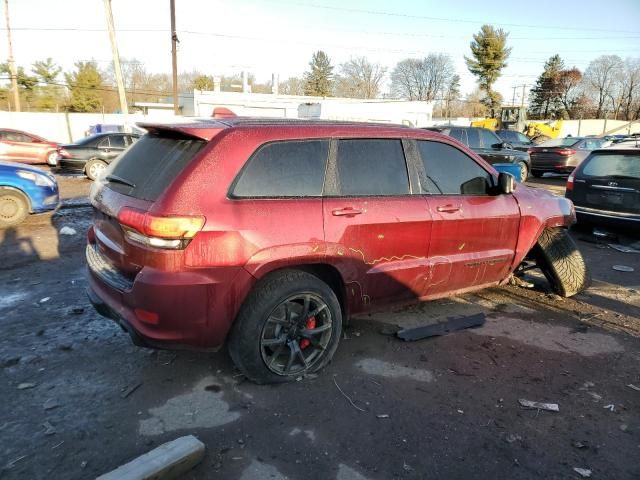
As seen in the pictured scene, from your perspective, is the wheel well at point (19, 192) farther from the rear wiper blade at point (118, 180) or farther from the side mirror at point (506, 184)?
the side mirror at point (506, 184)

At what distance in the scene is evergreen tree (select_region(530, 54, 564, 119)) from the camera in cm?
6750

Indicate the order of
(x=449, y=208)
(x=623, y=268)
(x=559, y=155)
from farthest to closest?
(x=559, y=155) < (x=623, y=268) < (x=449, y=208)

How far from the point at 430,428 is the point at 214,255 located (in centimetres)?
169

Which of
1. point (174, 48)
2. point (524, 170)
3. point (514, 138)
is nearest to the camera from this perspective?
point (524, 170)

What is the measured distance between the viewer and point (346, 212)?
3.29m

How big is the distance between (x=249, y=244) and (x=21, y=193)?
658 cm

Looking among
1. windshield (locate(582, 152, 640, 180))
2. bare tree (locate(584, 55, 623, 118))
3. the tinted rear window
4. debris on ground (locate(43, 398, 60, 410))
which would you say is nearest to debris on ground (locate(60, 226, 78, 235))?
the tinted rear window

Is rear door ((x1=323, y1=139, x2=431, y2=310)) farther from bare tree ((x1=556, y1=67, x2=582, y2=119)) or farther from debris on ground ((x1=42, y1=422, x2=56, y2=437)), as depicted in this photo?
bare tree ((x1=556, y1=67, x2=582, y2=119))

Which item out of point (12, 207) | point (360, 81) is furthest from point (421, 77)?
point (12, 207)

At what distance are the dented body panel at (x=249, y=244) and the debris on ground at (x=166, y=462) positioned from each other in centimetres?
64

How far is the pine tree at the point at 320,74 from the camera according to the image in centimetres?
7269

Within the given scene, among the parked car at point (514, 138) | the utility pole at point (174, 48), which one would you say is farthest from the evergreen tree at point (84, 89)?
the parked car at point (514, 138)

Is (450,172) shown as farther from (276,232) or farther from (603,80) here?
(603,80)

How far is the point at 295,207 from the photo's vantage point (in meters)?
3.08
